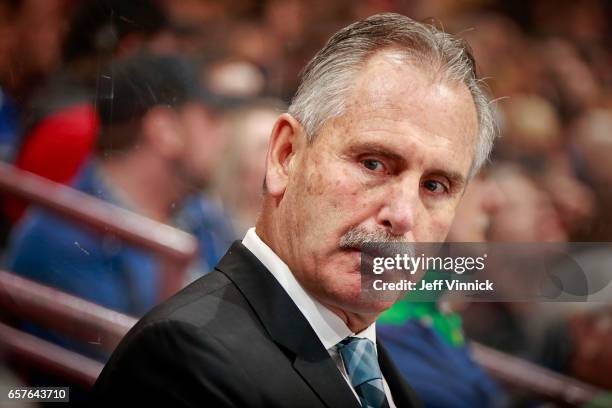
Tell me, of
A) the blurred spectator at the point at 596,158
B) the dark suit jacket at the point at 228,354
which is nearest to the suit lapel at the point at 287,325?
the dark suit jacket at the point at 228,354

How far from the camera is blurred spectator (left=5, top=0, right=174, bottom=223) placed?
1614mm

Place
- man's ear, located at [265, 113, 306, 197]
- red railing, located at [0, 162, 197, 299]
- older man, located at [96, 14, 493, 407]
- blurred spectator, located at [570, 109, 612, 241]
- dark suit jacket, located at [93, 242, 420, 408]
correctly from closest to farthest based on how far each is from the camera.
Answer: dark suit jacket, located at [93, 242, 420, 408]
older man, located at [96, 14, 493, 407]
man's ear, located at [265, 113, 306, 197]
red railing, located at [0, 162, 197, 299]
blurred spectator, located at [570, 109, 612, 241]

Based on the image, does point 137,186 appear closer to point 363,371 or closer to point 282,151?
point 282,151

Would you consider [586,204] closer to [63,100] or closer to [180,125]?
[180,125]

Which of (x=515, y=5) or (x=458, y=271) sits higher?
(x=515, y=5)

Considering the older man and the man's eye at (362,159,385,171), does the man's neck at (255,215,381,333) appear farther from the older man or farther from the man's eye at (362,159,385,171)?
the man's eye at (362,159,385,171)

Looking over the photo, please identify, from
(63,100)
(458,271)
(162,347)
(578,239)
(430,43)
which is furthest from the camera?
(578,239)

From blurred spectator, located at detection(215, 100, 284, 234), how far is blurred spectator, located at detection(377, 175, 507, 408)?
35cm

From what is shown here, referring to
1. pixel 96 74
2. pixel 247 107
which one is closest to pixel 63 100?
pixel 96 74

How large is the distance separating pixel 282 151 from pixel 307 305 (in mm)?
240

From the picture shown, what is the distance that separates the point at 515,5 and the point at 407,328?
0.70m

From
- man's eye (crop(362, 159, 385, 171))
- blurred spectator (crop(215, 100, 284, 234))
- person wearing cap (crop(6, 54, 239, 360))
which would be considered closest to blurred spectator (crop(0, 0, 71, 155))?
person wearing cap (crop(6, 54, 239, 360))

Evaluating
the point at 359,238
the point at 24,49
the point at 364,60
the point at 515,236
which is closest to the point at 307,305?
the point at 359,238

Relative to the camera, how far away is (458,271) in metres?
1.40
